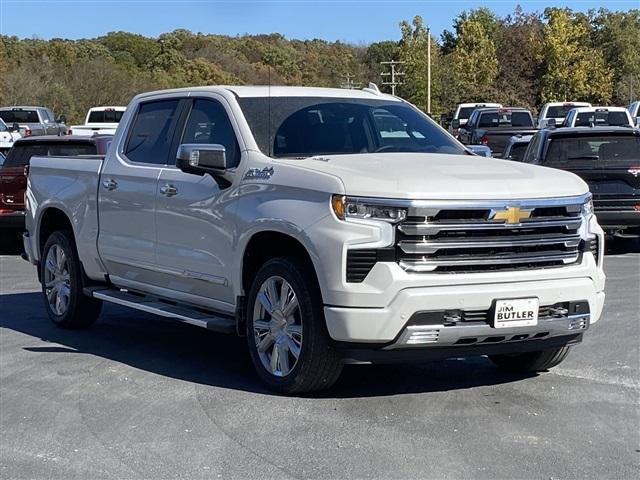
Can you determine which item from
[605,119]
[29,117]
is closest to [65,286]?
[605,119]

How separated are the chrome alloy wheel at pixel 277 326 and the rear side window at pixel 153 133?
5.79 feet

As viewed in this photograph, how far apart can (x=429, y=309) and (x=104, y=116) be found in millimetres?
26086

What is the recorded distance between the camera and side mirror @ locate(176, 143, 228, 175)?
6.67m

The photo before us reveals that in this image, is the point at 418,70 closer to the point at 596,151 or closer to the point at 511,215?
the point at 596,151

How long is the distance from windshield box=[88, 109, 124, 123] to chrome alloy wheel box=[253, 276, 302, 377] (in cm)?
2441

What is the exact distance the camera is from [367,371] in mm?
7070

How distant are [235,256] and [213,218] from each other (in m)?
0.37

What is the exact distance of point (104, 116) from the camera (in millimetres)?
30422

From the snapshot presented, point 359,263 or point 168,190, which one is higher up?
point 168,190

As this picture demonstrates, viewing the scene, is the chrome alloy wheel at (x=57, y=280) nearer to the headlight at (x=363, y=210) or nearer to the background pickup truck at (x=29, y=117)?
the headlight at (x=363, y=210)

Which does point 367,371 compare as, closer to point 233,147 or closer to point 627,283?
point 233,147

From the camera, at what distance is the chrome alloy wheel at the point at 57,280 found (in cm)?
884

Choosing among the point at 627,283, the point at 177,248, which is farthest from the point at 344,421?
the point at 627,283

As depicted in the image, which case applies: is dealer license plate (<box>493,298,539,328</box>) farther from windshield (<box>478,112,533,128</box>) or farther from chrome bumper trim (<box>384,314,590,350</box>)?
windshield (<box>478,112,533,128</box>)
